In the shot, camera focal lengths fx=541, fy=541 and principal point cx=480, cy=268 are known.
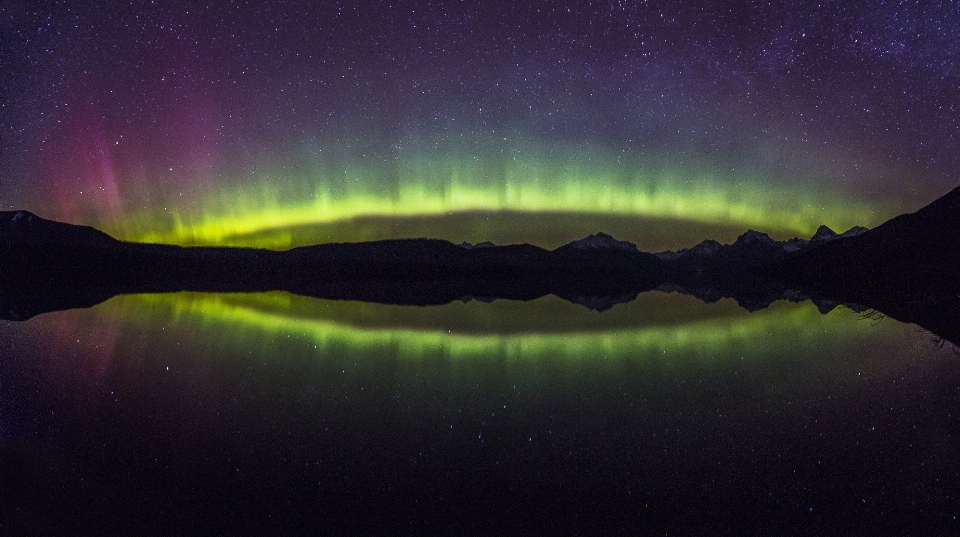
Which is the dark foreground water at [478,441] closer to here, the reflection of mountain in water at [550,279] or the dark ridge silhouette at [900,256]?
the reflection of mountain in water at [550,279]

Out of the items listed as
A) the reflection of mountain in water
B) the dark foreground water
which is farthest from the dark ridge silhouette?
the dark foreground water

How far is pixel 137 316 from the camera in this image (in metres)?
13.9

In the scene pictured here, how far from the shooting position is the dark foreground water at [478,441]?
117 inches

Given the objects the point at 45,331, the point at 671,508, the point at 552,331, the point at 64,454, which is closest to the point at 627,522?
the point at 671,508

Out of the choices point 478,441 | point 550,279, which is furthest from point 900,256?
point 478,441

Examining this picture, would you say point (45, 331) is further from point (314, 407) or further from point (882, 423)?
point (882, 423)

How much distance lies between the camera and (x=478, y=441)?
416cm

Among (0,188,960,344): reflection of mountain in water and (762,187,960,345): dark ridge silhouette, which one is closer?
(0,188,960,344): reflection of mountain in water

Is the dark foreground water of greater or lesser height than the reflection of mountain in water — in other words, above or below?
below

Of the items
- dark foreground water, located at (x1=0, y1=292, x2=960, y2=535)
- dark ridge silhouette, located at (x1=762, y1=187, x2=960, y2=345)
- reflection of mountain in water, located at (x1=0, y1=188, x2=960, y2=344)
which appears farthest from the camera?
dark ridge silhouette, located at (x1=762, y1=187, x2=960, y2=345)

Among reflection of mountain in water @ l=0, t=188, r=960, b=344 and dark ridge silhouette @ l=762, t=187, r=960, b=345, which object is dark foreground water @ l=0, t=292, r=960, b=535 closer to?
reflection of mountain in water @ l=0, t=188, r=960, b=344

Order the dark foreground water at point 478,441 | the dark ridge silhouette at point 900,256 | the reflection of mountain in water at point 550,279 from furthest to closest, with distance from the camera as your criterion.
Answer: the dark ridge silhouette at point 900,256
the reflection of mountain in water at point 550,279
the dark foreground water at point 478,441

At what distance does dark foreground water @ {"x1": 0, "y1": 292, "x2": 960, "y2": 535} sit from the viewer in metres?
2.97

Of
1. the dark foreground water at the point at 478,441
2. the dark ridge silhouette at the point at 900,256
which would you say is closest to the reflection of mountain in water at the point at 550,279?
the dark ridge silhouette at the point at 900,256
